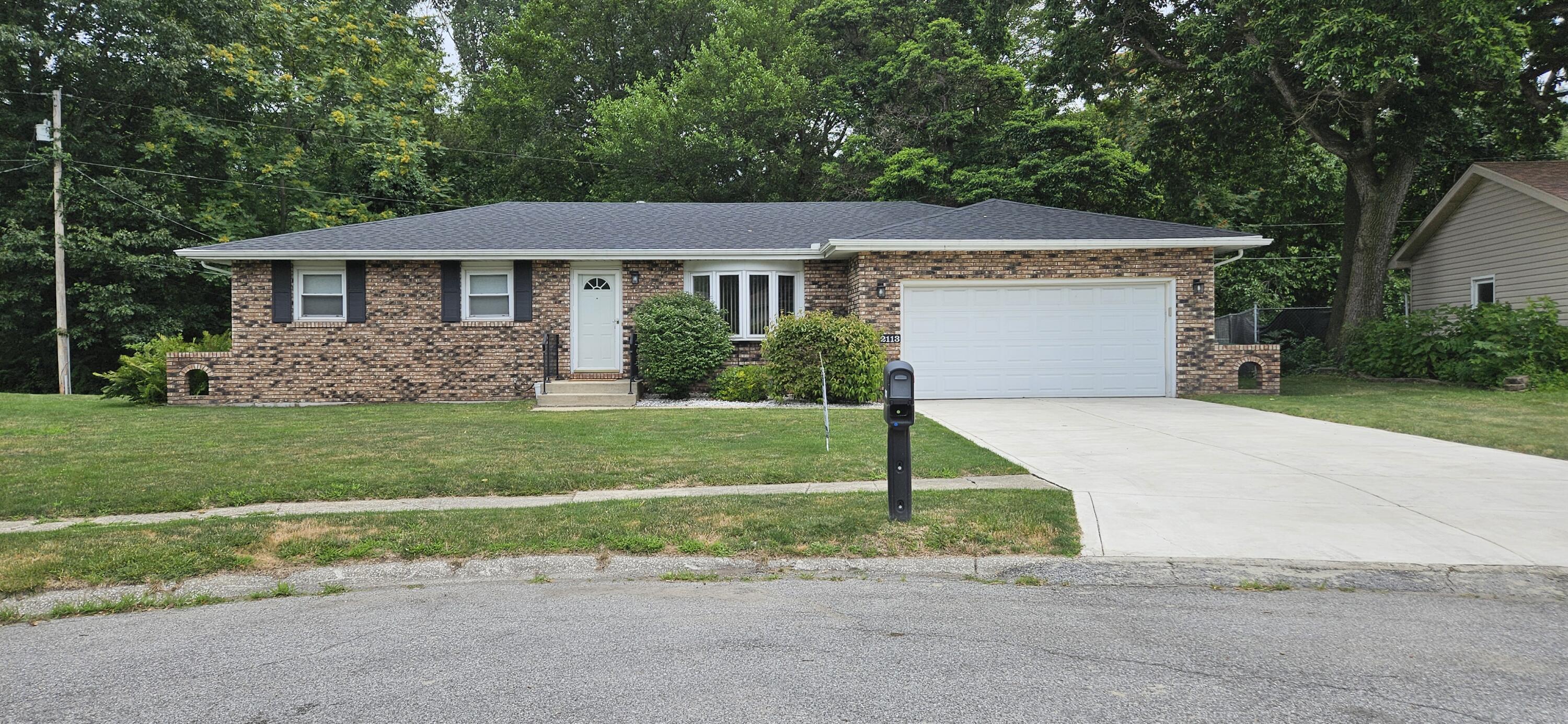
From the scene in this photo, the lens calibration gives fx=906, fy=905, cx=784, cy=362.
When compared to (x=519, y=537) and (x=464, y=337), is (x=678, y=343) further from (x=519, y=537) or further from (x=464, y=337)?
(x=519, y=537)

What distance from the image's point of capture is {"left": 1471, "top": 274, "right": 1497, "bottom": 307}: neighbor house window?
20.7 metres

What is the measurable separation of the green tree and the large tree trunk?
29mm

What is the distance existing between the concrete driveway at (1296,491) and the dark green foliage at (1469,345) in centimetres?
811

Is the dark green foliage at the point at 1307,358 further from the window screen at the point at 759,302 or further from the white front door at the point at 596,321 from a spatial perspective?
the white front door at the point at 596,321

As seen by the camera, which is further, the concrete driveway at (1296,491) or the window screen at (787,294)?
the window screen at (787,294)

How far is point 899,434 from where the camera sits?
19.3ft

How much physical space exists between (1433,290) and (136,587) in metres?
27.0

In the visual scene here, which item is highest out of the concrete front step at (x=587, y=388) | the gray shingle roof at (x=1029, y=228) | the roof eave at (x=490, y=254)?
the gray shingle roof at (x=1029, y=228)

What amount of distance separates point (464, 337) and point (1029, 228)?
424 inches

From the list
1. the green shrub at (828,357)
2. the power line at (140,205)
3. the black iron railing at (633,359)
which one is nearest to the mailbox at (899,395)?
the green shrub at (828,357)

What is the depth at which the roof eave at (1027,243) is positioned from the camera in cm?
1573

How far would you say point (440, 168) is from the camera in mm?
32156

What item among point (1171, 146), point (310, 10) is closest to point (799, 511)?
point (1171, 146)

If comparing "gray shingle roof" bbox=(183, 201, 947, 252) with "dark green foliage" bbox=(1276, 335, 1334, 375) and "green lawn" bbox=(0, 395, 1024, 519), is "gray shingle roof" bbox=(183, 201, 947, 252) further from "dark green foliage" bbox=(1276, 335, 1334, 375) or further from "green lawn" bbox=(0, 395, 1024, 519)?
"dark green foliage" bbox=(1276, 335, 1334, 375)
